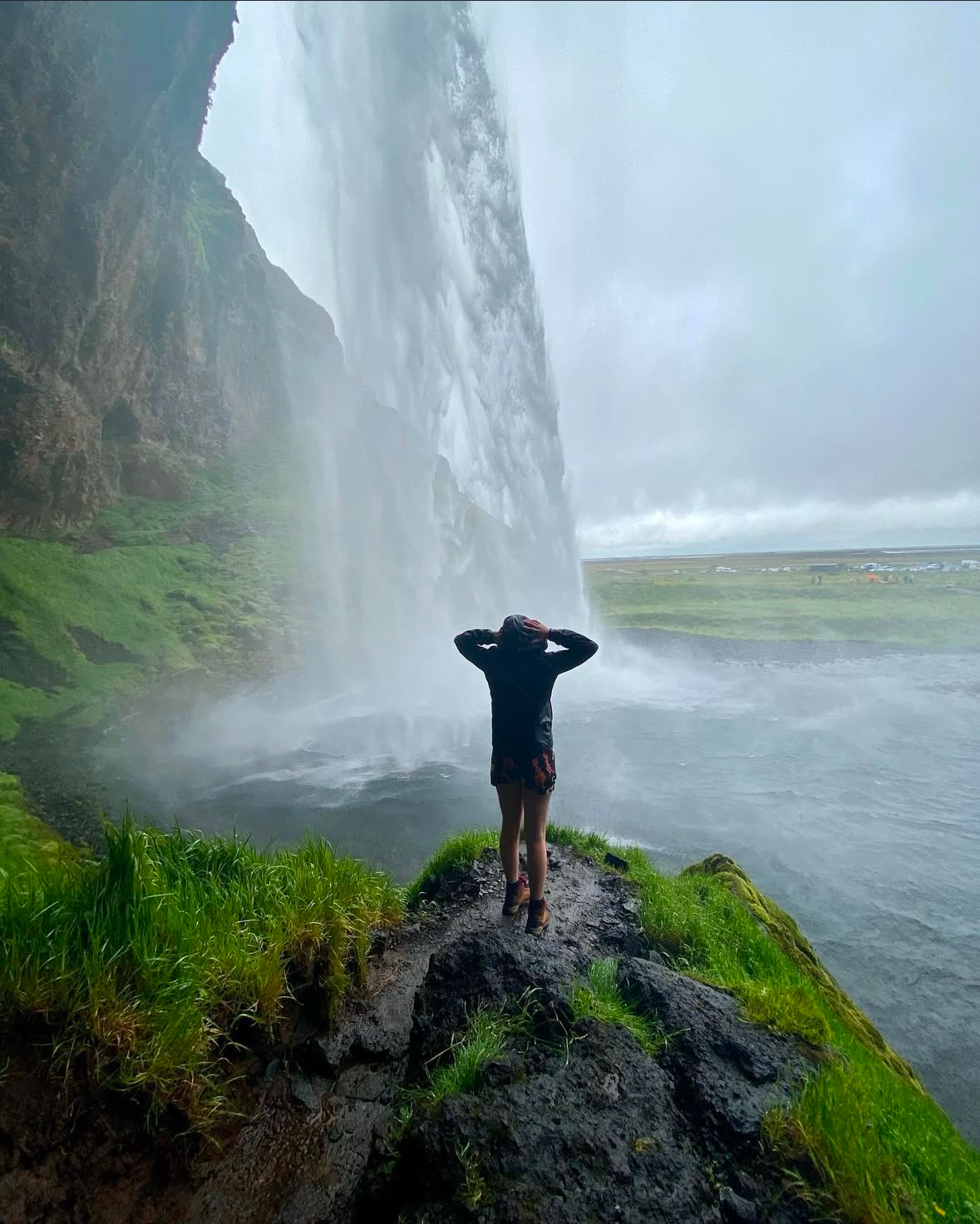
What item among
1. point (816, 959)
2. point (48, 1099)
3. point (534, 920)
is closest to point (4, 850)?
point (48, 1099)

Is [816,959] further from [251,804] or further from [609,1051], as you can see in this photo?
[251,804]

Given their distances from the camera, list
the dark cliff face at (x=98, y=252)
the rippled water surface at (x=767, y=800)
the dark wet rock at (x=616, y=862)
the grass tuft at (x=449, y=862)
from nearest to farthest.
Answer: the grass tuft at (x=449, y=862)
the dark wet rock at (x=616, y=862)
the rippled water surface at (x=767, y=800)
the dark cliff face at (x=98, y=252)

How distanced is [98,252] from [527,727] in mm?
36573

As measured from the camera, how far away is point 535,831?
15.9 ft

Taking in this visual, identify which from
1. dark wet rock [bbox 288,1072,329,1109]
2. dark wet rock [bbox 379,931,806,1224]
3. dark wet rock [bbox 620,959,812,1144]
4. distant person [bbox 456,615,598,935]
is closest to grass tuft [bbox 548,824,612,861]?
distant person [bbox 456,615,598,935]

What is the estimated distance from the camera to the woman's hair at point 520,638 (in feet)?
15.8

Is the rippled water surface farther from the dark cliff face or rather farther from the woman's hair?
the dark cliff face

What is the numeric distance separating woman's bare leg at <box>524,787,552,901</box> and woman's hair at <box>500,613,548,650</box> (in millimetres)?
1221

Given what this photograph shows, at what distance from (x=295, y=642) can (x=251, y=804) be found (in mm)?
18380

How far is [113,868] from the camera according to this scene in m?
3.60

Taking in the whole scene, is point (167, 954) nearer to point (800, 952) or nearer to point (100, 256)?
point (800, 952)

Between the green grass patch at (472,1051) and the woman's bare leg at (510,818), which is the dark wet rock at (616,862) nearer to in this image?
the woman's bare leg at (510,818)

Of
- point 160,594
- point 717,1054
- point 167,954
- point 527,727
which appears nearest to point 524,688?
point 527,727

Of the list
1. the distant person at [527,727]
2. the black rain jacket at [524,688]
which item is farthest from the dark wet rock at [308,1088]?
the black rain jacket at [524,688]
